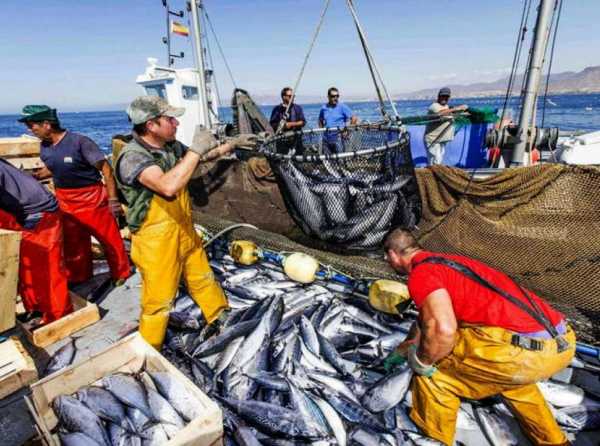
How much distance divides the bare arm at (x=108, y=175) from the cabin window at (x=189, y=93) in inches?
378

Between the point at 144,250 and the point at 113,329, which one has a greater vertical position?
Answer: the point at 144,250

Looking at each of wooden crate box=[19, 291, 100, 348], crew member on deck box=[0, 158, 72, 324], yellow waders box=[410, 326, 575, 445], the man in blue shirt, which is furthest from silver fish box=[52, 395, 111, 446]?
the man in blue shirt

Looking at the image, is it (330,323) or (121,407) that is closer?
(121,407)

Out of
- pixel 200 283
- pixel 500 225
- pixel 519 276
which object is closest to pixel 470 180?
pixel 500 225

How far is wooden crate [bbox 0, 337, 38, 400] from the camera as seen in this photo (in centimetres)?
297

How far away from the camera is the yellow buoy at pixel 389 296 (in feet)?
12.9

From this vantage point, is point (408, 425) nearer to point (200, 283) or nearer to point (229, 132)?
point (200, 283)

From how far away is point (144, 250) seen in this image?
10.1 feet

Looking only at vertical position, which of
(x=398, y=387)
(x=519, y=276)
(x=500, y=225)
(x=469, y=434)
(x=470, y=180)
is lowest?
(x=469, y=434)

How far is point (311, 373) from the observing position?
10.9ft

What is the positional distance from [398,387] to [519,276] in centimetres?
→ 195

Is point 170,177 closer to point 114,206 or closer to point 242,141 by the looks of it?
point 242,141

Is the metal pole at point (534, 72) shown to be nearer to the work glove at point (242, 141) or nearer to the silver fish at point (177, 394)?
the work glove at point (242, 141)

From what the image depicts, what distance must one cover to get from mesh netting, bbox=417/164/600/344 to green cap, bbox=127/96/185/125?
2.97 m
